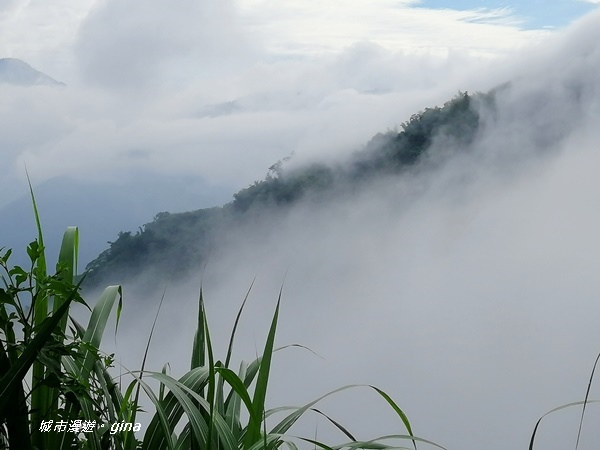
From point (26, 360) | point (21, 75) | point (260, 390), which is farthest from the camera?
point (21, 75)

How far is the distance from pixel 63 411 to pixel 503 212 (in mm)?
1224

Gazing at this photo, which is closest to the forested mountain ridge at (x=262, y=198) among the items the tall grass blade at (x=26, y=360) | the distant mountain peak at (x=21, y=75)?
the distant mountain peak at (x=21, y=75)

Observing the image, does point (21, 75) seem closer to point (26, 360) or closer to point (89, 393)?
point (89, 393)

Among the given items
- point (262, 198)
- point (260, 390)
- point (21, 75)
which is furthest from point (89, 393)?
point (21, 75)

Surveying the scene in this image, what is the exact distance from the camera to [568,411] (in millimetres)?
1505

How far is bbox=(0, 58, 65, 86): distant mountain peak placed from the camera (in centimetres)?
174

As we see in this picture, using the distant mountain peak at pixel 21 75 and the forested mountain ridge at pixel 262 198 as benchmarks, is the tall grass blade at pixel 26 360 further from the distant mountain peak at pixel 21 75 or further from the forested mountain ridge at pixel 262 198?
the distant mountain peak at pixel 21 75

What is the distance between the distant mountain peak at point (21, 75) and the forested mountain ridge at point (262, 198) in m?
0.42

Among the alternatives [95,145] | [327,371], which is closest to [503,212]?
[327,371]

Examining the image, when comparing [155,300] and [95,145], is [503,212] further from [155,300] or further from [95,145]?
[95,145]

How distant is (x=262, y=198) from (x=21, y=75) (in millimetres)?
660

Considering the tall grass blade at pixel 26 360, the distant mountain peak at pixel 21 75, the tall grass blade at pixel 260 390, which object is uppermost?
the distant mountain peak at pixel 21 75

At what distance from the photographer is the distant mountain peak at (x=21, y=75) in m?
1.74

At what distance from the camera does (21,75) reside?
1.75 m
